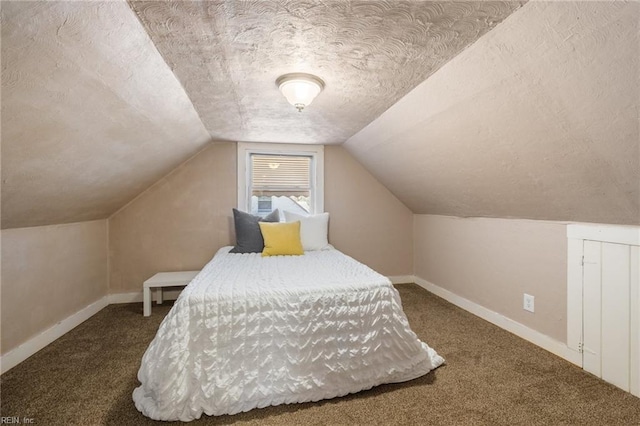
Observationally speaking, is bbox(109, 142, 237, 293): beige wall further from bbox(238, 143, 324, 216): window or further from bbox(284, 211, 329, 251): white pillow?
bbox(284, 211, 329, 251): white pillow

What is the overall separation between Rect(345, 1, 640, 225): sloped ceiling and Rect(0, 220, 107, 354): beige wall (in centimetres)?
278

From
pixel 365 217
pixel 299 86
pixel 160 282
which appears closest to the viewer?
pixel 299 86

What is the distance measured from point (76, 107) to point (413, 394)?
2.27 metres

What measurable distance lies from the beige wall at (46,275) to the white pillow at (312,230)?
1.91 metres

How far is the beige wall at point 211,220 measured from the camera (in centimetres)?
318

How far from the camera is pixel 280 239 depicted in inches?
111

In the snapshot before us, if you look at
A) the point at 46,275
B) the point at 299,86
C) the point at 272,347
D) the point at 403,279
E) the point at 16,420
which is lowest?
the point at 16,420

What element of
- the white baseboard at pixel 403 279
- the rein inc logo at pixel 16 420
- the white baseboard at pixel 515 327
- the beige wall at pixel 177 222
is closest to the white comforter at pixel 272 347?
the rein inc logo at pixel 16 420

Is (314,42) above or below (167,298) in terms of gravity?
above

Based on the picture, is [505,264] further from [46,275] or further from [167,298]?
[46,275]

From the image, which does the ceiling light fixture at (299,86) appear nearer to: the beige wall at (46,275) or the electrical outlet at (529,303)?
the beige wall at (46,275)

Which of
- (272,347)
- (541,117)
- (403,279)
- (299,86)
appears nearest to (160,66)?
(299,86)

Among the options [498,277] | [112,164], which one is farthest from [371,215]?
[112,164]

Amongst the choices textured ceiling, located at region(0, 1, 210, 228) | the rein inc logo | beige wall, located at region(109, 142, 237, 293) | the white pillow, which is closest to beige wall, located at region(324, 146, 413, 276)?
the white pillow
